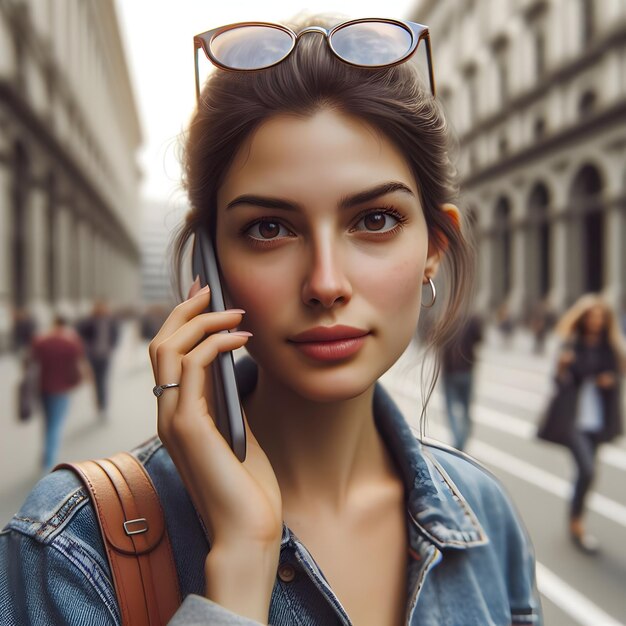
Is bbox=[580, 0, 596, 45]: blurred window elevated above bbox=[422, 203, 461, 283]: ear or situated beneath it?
elevated above

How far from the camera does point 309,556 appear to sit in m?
1.30

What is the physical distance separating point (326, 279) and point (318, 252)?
0.06 meters

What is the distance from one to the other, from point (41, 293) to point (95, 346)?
46.5ft

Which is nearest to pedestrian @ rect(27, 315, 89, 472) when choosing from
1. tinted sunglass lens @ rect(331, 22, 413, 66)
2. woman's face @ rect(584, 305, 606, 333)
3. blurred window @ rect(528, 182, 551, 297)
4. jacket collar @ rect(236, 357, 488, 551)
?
woman's face @ rect(584, 305, 606, 333)

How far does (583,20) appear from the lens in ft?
93.6

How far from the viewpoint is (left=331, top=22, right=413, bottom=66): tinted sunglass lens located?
1.28m

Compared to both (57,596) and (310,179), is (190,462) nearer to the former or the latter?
(57,596)

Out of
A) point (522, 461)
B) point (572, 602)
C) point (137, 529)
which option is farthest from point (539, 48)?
point (137, 529)

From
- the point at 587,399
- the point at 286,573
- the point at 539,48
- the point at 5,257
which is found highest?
the point at 539,48

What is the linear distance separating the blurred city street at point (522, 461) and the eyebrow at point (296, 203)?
1.61 ft

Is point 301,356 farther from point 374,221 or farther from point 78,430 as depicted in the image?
point 78,430

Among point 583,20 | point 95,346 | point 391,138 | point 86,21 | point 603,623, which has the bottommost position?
point 603,623

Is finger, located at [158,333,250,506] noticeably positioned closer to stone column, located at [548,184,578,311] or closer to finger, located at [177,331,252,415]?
finger, located at [177,331,252,415]

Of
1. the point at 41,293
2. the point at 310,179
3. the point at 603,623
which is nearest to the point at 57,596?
the point at 310,179
